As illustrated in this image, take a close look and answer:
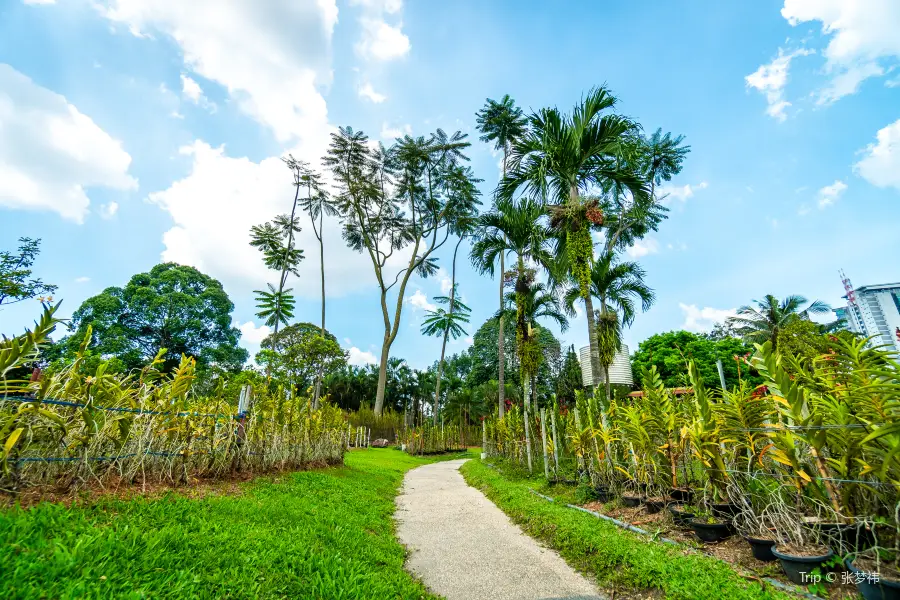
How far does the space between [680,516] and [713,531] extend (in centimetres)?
54

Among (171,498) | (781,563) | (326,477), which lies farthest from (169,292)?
(781,563)

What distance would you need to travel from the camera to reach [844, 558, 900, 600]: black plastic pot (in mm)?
1925

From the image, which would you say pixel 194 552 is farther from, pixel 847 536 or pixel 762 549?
pixel 847 536

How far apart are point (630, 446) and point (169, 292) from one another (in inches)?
1185

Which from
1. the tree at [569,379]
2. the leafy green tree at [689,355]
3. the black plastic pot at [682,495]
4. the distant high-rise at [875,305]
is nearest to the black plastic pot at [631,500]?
the black plastic pot at [682,495]

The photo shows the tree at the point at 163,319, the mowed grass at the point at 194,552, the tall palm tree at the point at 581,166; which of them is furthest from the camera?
the tree at the point at 163,319

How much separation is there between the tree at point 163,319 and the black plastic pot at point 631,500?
25.2 m

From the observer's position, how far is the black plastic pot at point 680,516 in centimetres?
366

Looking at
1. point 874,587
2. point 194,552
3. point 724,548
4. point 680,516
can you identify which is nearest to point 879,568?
point 874,587

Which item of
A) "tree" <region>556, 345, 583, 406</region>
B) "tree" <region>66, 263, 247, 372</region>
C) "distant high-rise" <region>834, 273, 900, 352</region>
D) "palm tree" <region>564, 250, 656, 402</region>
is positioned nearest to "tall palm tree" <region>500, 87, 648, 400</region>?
"palm tree" <region>564, 250, 656, 402</region>

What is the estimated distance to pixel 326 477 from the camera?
712 centimetres

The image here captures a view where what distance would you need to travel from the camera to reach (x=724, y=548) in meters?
3.12

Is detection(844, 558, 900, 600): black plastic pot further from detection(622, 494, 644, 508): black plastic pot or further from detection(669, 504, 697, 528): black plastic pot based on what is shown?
detection(622, 494, 644, 508): black plastic pot

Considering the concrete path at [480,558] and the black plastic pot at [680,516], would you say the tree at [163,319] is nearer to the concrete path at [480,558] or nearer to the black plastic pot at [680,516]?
the concrete path at [480,558]
